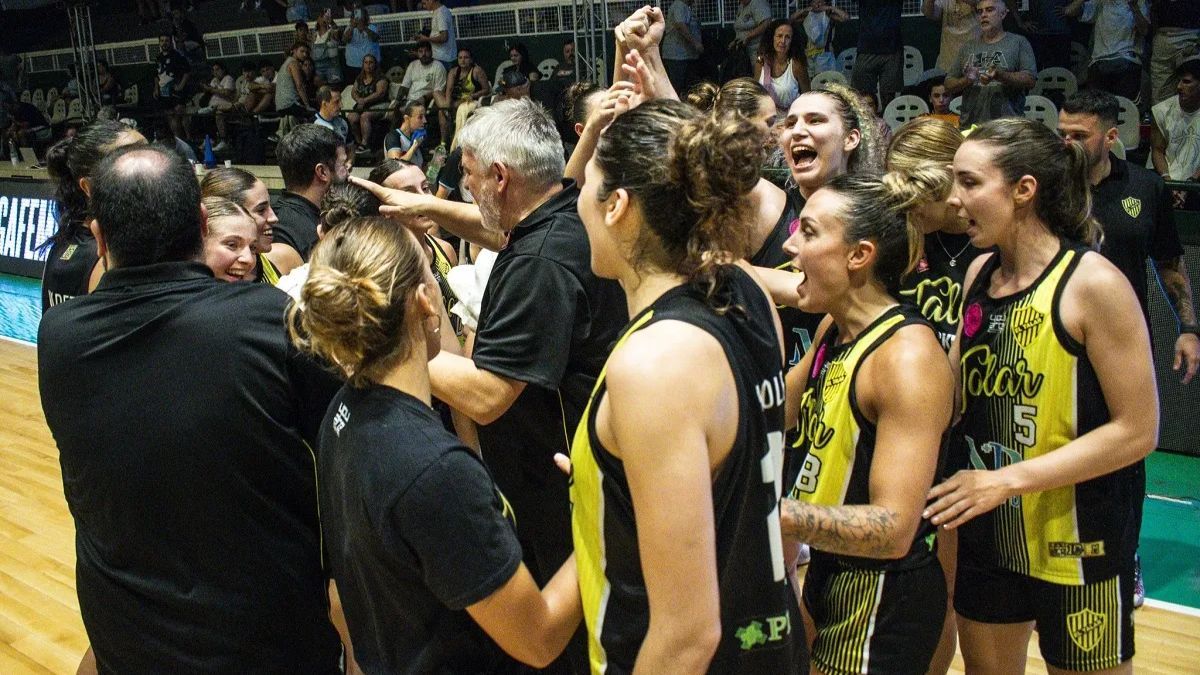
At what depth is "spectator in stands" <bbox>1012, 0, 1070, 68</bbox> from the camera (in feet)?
25.7

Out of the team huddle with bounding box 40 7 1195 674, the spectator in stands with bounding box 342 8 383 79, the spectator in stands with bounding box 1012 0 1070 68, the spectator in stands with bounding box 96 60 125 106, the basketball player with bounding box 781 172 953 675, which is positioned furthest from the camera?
the spectator in stands with bounding box 96 60 125 106

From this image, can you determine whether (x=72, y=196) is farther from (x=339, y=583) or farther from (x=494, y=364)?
(x=339, y=583)

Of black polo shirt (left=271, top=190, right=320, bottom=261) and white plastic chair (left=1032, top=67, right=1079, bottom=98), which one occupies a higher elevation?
white plastic chair (left=1032, top=67, right=1079, bottom=98)

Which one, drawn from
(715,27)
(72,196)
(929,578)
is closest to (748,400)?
(929,578)

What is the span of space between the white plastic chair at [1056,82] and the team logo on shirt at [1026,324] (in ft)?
19.4

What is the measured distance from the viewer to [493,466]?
102 inches

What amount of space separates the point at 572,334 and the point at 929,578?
→ 36.0 inches

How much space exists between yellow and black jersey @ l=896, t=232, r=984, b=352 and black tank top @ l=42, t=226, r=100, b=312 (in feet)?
8.03

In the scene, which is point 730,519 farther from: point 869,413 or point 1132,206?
point 1132,206

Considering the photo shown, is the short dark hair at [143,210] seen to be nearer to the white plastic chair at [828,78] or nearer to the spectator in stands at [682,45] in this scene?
the white plastic chair at [828,78]

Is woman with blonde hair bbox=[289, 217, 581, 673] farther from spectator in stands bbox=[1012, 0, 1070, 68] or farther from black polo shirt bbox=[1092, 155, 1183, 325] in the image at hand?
spectator in stands bbox=[1012, 0, 1070, 68]

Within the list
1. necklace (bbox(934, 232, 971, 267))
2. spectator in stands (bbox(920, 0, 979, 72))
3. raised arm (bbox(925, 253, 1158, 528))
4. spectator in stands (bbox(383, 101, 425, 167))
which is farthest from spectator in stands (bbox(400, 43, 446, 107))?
raised arm (bbox(925, 253, 1158, 528))

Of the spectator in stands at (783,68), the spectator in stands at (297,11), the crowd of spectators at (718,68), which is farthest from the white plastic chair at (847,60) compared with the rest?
the spectator in stands at (297,11)

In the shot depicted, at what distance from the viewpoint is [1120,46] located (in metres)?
7.18
